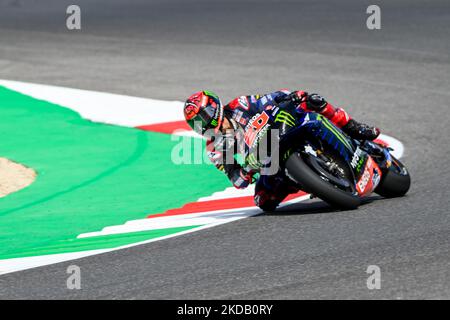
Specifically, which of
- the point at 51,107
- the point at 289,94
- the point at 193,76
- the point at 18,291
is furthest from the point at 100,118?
the point at 18,291

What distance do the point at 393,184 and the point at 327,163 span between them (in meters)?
0.87

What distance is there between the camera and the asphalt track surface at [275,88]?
6.31m

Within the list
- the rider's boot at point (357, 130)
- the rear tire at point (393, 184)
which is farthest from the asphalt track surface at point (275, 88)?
the rider's boot at point (357, 130)

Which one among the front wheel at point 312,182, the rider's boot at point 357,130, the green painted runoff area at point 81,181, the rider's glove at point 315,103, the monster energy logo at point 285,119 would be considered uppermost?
the rider's glove at point 315,103

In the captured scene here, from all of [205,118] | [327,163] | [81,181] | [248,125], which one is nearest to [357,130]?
[327,163]

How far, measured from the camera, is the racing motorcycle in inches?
311

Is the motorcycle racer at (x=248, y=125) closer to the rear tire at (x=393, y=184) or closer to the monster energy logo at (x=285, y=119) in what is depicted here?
the monster energy logo at (x=285, y=119)

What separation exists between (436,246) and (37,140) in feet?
23.2

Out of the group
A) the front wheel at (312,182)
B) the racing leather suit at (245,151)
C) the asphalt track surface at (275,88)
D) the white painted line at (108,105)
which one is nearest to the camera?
the asphalt track surface at (275,88)

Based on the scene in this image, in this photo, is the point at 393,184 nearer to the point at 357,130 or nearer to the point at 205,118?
the point at 357,130

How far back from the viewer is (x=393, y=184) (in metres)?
8.73

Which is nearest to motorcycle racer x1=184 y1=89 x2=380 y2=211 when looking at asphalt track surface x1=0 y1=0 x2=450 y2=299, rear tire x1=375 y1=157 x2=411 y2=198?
asphalt track surface x1=0 y1=0 x2=450 y2=299

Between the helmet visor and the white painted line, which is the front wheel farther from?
the white painted line

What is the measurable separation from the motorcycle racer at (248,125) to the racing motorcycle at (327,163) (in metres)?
0.13
